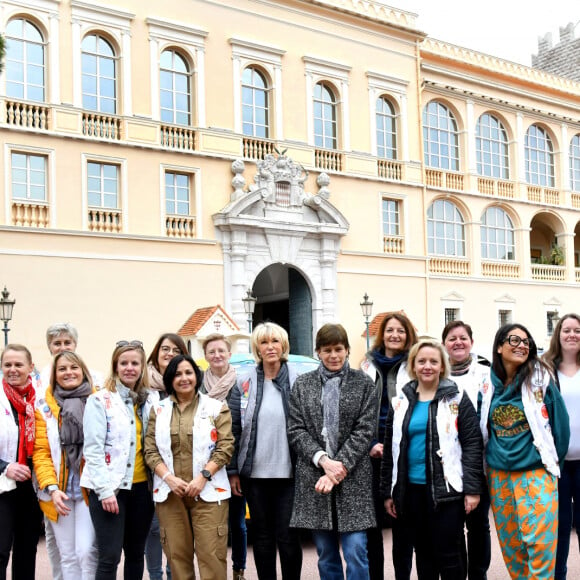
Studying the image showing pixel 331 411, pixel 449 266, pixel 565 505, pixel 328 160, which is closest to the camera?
pixel 331 411

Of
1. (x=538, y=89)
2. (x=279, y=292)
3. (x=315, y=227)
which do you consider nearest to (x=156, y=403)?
(x=315, y=227)

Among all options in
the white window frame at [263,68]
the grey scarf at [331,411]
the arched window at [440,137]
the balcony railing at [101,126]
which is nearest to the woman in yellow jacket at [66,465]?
the grey scarf at [331,411]

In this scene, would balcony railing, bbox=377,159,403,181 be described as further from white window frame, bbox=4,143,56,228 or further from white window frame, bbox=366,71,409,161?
white window frame, bbox=4,143,56,228

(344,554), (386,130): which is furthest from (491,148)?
(344,554)

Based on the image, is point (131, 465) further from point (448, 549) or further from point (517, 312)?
point (517, 312)

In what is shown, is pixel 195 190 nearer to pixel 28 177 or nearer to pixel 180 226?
pixel 180 226

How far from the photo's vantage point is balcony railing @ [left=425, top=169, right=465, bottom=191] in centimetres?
2728

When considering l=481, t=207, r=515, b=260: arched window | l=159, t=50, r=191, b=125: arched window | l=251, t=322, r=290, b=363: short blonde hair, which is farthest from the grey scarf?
l=481, t=207, r=515, b=260: arched window

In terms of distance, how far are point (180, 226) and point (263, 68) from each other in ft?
17.6

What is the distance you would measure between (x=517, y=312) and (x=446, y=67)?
8.80 m

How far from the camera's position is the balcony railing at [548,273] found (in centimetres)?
3025

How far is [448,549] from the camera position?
573 cm

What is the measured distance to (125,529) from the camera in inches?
237

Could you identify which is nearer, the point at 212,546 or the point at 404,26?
the point at 212,546
